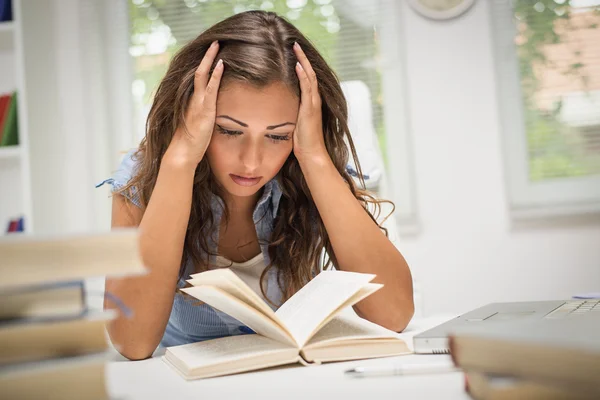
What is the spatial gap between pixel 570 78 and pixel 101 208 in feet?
6.78

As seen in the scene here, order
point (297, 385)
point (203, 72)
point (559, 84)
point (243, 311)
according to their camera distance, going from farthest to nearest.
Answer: point (559, 84)
point (203, 72)
point (243, 311)
point (297, 385)

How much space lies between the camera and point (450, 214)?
2621 mm

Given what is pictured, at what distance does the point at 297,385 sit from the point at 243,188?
1.85 ft

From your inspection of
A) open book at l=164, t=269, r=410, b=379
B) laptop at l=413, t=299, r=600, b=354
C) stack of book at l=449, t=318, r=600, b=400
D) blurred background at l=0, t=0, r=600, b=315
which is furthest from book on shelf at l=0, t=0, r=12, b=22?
stack of book at l=449, t=318, r=600, b=400

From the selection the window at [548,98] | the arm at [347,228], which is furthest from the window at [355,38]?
the arm at [347,228]

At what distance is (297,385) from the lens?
70cm

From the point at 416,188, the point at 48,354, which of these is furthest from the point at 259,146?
the point at 416,188

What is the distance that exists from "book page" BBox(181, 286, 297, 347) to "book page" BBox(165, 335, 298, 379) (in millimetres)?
14

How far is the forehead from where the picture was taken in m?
1.15

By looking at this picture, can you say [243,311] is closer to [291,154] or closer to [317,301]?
[317,301]

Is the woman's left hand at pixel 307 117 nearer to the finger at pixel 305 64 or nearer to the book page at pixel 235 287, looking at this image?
the finger at pixel 305 64

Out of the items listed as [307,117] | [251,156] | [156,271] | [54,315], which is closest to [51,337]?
[54,315]

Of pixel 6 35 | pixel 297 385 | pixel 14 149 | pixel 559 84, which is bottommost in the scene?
pixel 297 385

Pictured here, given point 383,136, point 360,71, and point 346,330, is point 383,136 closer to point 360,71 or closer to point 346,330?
point 360,71
